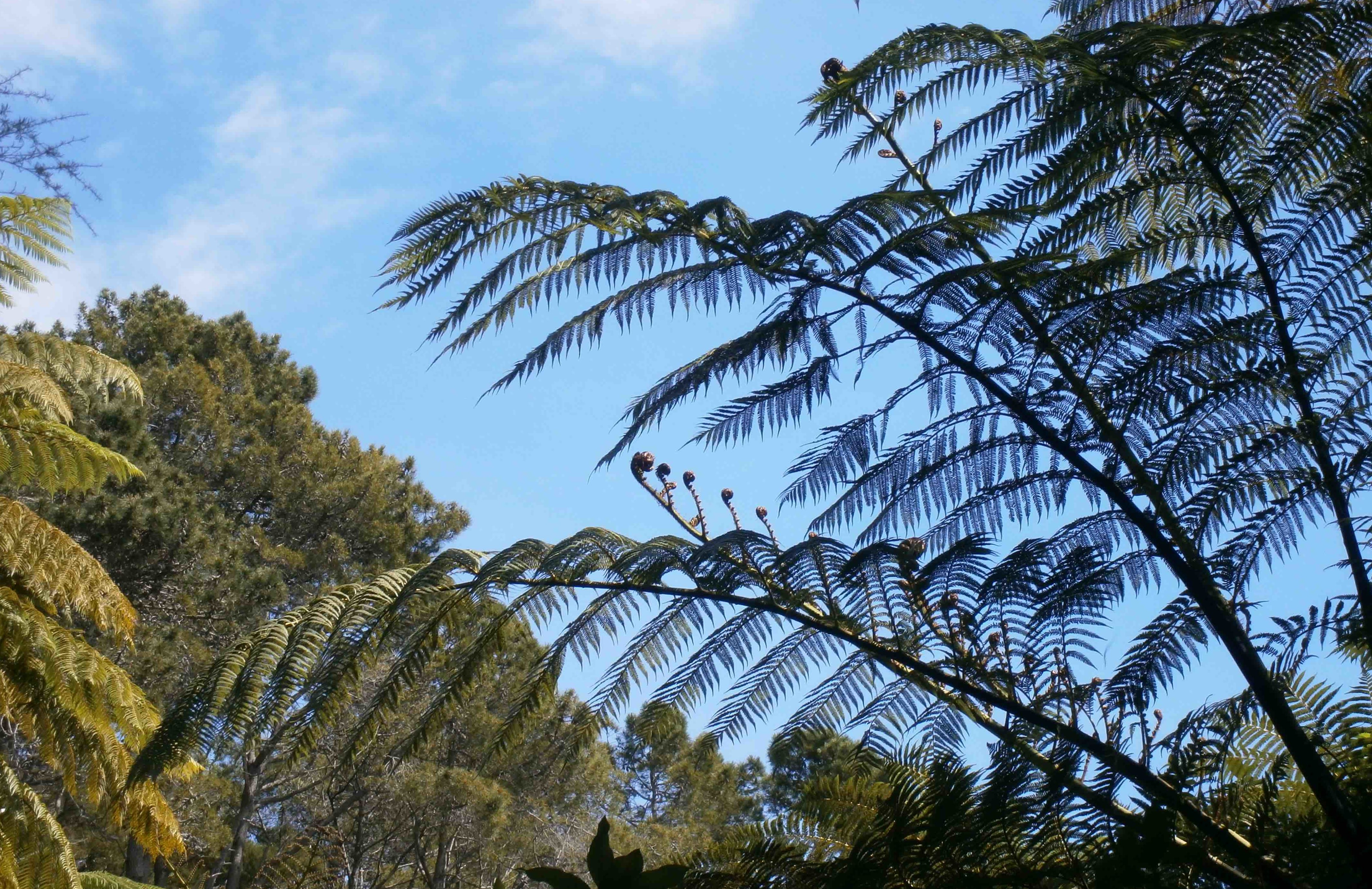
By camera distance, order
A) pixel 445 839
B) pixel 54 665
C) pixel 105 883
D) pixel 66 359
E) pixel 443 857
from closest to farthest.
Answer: pixel 54 665 → pixel 105 883 → pixel 66 359 → pixel 443 857 → pixel 445 839

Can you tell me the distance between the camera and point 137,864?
40.4 feet

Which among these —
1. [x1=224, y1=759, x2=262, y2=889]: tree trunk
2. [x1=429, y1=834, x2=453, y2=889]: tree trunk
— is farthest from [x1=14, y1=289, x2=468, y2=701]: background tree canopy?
[x1=429, y1=834, x2=453, y2=889]: tree trunk

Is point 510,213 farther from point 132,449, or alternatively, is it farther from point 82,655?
point 132,449

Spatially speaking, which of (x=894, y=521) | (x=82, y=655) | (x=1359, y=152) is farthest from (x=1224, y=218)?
(x=82, y=655)

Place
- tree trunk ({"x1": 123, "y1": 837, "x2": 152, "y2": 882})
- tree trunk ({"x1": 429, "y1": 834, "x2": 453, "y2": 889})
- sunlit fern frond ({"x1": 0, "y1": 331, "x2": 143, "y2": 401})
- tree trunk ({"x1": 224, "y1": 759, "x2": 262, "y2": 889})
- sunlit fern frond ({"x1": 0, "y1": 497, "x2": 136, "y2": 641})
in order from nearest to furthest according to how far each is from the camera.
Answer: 1. sunlit fern frond ({"x1": 0, "y1": 497, "x2": 136, "y2": 641})
2. sunlit fern frond ({"x1": 0, "y1": 331, "x2": 143, "y2": 401})
3. tree trunk ({"x1": 429, "y1": 834, "x2": 453, "y2": 889})
4. tree trunk ({"x1": 224, "y1": 759, "x2": 262, "y2": 889})
5. tree trunk ({"x1": 123, "y1": 837, "x2": 152, "y2": 882})

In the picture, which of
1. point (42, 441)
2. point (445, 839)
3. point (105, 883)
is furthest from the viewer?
point (445, 839)

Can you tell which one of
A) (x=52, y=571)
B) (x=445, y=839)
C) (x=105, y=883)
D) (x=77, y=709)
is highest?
(x=445, y=839)

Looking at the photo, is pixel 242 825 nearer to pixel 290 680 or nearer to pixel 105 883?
pixel 105 883

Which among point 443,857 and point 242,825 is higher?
point 443,857

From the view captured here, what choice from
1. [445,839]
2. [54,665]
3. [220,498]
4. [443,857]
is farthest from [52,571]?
[220,498]

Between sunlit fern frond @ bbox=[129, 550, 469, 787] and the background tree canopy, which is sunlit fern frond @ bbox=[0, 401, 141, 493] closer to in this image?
sunlit fern frond @ bbox=[129, 550, 469, 787]

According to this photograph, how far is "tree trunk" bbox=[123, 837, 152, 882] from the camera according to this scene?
11906mm

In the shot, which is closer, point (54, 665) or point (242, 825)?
point (54, 665)

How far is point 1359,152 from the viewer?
1.53m
